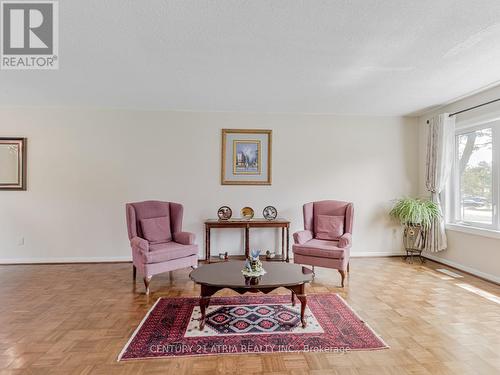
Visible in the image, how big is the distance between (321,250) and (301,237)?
1.17 ft

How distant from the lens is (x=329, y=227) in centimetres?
407

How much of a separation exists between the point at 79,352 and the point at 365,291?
9.34ft

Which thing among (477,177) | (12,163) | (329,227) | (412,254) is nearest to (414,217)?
(412,254)

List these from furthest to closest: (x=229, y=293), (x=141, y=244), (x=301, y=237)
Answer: (x=301, y=237) → (x=141, y=244) → (x=229, y=293)

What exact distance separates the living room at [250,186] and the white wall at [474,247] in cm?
3

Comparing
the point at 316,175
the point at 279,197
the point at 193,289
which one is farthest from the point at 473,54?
the point at 193,289

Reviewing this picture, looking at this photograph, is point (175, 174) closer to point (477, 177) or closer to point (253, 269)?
point (253, 269)

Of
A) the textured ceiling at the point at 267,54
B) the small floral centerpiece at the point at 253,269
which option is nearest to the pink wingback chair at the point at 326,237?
the small floral centerpiece at the point at 253,269

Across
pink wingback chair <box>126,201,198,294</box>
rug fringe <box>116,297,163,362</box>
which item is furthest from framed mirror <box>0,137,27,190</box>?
rug fringe <box>116,297,163,362</box>

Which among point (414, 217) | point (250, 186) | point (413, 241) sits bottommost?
point (413, 241)

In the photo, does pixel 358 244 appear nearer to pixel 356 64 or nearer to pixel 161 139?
pixel 356 64

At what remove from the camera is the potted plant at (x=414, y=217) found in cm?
440

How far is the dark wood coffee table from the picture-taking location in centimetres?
236

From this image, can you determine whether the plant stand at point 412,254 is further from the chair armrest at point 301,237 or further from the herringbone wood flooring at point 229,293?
the chair armrest at point 301,237
